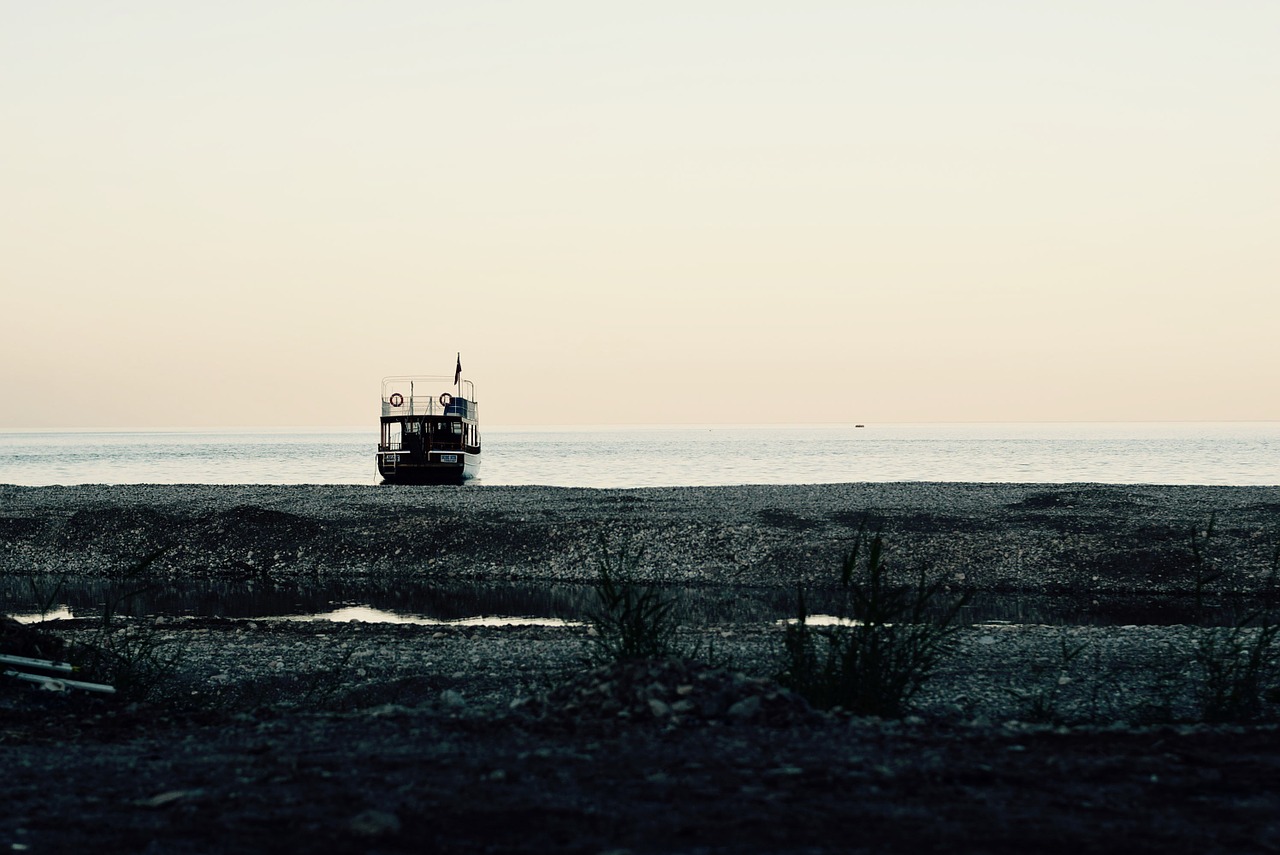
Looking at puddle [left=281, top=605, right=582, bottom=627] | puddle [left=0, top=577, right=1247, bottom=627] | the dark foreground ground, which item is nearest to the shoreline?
puddle [left=0, top=577, right=1247, bottom=627]

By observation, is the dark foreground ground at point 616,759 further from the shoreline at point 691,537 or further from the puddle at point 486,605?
the shoreline at point 691,537

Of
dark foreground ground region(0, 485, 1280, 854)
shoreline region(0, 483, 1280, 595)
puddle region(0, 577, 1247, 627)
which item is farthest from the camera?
shoreline region(0, 483, 1280, 595)

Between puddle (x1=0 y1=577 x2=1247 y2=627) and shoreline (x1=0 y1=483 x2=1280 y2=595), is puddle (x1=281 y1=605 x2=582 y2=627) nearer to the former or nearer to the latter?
puddle (x1=0 y1=577 x2=1247 y2=627)

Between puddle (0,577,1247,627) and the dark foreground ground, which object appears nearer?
the dark foreground ground

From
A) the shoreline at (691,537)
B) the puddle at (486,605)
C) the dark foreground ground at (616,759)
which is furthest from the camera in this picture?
the shoreline at (691,537)

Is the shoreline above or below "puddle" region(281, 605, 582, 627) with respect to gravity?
above

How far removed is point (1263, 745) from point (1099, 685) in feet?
16.1

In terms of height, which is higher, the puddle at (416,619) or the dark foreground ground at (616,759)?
the dark foreground ground at (616,759)

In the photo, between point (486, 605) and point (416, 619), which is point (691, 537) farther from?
A: point (416, 619)

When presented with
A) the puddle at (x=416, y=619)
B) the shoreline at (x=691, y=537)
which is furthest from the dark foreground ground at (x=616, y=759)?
the shoreline at (x=691, y=537)

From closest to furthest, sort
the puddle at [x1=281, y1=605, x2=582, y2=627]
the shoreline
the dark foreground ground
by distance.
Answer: the dark foreground ground → the puddle at [x1=281, y1=605, x2=582, y2=627] → the shoreline

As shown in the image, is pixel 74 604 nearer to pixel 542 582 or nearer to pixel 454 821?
pixel 542 582

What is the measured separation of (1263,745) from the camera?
7.42 meters

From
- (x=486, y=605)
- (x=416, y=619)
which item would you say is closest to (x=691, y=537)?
(x=486, y=605)
